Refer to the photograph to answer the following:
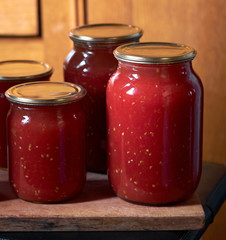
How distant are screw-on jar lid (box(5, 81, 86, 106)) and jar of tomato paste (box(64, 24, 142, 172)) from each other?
0.05 meters

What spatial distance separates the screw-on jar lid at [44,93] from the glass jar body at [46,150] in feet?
0.04

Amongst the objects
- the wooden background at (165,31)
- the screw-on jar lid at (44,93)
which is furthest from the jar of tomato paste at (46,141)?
the wooden background at (165,31)

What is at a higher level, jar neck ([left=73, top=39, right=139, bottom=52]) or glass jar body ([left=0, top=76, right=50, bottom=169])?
jar neck ([left=73, top=39, right=139, bottom=52])

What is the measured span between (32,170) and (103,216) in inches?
4.9

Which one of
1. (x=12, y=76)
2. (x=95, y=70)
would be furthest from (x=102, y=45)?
(x=12, y=76)

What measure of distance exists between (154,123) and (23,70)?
0.30 m

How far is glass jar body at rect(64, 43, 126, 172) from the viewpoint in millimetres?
865

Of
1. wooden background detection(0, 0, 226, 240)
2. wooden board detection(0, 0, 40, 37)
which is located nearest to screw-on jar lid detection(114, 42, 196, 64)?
wooden background detection(0, 0, 226, 240)

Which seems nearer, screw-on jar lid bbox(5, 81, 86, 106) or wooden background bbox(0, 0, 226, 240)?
screw-on jar lid bbox(5, 81, 86, 106)

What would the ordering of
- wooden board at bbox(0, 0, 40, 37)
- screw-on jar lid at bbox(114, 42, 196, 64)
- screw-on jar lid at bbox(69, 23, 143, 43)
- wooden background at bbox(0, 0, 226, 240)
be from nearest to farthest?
1. screw-on jar lid at bbox(114, 42, 196, 64)
2. screw-on jar lid at bbox(69, 23, 143, 43)
3. wooden background at bbox(0, 0, 226, 240)
4. wooden board at bbox(0, 0, 40, 37)

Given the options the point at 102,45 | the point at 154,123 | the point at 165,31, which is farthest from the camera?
the point at 165,31

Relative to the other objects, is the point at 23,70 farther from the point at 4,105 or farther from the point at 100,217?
the point at 100,217

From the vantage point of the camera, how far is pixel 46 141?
78cm

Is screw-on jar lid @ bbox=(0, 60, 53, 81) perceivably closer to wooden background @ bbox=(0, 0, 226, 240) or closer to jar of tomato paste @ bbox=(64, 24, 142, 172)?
jar of tomato paste @ bbox=(64, 24, 142, 172)
